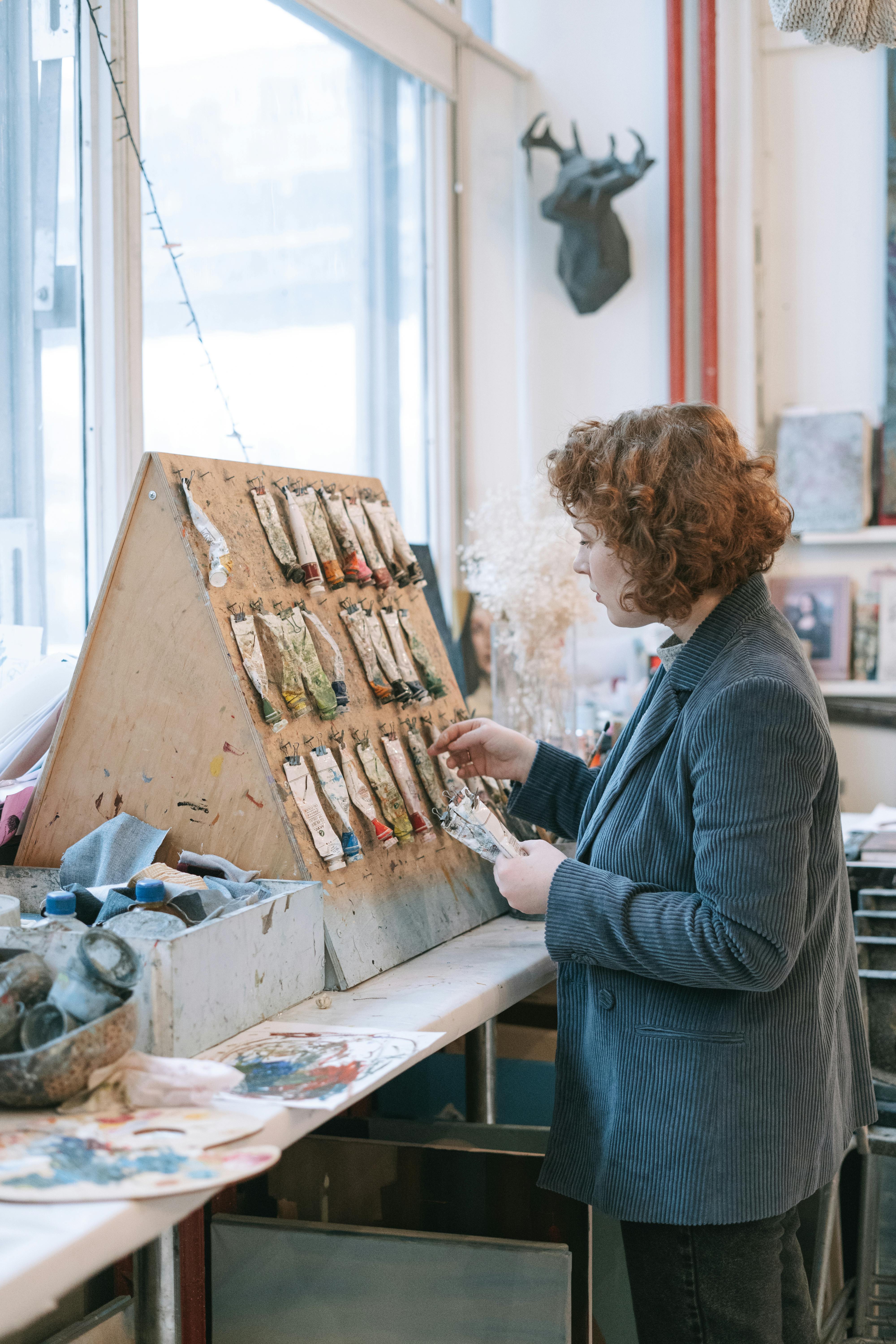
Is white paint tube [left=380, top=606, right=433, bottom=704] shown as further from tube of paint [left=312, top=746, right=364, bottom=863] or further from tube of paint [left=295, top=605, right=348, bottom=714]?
tube of paint [left=312, top=746, right=364, bottom=863]

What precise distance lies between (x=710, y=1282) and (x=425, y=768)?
2.57 ft

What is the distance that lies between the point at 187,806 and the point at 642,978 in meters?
0.60

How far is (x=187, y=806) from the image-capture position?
60.4 inches

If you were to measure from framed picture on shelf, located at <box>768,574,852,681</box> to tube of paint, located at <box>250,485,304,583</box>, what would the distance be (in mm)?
2052

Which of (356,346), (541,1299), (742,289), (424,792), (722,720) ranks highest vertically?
(742,289)

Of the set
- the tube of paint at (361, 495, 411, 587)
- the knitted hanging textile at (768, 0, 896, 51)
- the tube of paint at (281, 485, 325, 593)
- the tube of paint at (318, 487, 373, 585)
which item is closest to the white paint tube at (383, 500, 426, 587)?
the tube of paint at (361, 495, 411, 587)

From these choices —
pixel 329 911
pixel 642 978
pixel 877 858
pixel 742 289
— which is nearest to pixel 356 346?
pixel 742 289

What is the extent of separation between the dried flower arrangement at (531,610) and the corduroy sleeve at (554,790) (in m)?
1.00

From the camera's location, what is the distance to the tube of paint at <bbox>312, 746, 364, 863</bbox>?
5.08 ft

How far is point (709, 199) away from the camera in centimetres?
345

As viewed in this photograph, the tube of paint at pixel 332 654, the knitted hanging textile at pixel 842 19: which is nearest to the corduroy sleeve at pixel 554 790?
the tube of paint at pixel 332 654

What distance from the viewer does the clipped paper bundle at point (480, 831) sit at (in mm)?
1623

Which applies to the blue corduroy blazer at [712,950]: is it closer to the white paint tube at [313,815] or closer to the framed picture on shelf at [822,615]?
the white paint tube at [313,815]

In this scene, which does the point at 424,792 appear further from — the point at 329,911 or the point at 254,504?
the point at 254,504
